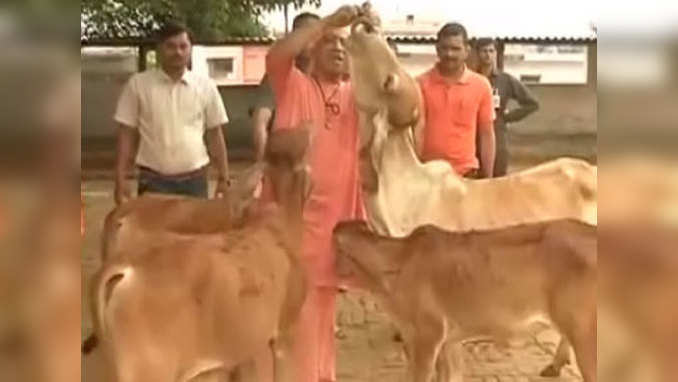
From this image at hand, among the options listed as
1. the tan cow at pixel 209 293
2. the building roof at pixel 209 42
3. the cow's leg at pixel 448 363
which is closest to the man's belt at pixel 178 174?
the building roof at pixel 209 42

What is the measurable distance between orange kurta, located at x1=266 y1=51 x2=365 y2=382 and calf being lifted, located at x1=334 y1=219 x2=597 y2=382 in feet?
0.10

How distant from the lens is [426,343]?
1704 mm

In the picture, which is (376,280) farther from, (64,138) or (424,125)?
(64,138)

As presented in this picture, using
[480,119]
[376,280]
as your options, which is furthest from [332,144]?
[480,119]

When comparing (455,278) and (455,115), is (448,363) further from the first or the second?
(455,115)

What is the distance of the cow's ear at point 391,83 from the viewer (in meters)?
1.76

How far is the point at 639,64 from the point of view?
53 centimetres

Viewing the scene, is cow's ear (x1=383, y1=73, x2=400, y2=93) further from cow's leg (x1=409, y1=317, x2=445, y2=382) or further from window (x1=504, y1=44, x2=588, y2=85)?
window (x1=504, y1=44, x2=588, y2=85)

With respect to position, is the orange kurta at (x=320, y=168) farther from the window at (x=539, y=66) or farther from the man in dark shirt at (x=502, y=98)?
the window at (x=539, y=66)

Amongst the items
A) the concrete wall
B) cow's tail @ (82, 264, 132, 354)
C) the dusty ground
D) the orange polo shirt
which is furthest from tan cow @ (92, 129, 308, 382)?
the dusty ground

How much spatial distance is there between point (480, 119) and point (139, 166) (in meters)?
0.69

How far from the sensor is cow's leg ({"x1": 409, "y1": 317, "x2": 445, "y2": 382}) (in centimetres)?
171

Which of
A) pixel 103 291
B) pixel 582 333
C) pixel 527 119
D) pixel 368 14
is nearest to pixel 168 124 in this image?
pixel 368 14

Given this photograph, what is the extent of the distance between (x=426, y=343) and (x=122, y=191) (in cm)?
67
